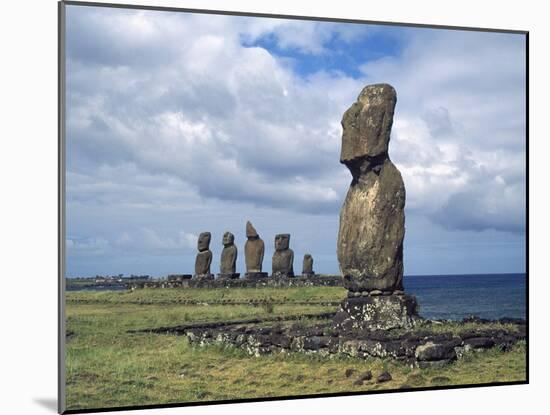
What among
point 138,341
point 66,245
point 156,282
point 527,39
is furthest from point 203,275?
point 527,39

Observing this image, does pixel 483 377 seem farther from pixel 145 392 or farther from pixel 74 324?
pixel 74 324

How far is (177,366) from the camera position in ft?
58.4

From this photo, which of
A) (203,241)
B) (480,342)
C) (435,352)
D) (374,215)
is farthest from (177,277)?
(480,342)

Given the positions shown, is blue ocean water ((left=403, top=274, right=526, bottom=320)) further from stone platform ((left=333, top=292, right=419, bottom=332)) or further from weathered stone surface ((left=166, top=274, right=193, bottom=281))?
weathered stone surface ((left=166, top=274, right=193, bottom=281))

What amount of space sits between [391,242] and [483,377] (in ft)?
10.3

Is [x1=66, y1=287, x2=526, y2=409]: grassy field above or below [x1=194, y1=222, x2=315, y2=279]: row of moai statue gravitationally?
below

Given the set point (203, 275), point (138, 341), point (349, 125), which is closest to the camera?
point (138, 341)

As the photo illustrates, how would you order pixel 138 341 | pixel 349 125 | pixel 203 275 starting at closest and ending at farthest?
pixel 138 341
pixel 349 125
pixel 203 275

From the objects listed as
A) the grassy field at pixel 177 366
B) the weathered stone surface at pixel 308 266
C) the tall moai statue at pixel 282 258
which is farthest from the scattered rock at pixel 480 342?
the weathered stone surface at pixel 308 266

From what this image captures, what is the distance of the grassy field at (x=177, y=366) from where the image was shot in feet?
55.8

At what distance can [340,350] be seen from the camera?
18734 millimetres

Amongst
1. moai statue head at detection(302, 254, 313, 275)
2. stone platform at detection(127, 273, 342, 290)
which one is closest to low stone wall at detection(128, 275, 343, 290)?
stone platform at detection(127, 273, 342, 290)

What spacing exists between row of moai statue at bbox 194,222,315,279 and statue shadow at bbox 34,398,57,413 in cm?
427

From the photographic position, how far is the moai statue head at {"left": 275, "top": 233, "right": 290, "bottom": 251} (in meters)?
21.7
